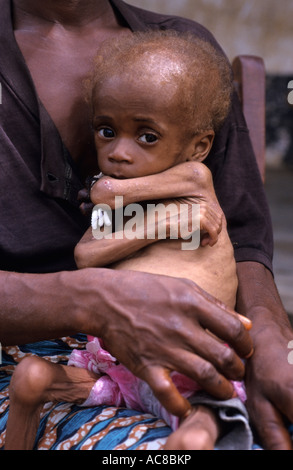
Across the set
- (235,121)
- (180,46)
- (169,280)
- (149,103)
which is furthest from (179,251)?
(235,121)

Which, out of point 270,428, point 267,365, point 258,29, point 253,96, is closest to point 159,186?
point 267,365

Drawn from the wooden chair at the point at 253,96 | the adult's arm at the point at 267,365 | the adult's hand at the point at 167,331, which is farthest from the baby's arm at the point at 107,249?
the wooden chair at the point at 253,96

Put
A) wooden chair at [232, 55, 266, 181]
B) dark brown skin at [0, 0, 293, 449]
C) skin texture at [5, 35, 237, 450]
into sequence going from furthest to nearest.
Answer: wooden chair at [232, 55, 266, 181] < skin texture at [5, 35, 237, 450] < dark brown skin at [0, 0, 293, 449]

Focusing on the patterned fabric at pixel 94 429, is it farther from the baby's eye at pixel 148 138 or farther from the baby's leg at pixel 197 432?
the baby's eye at pixel 148 138

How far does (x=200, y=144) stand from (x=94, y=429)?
692 millimetres

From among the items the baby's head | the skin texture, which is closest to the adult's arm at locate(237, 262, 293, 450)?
the skin texture

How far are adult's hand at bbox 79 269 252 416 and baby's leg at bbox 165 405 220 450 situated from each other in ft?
0.09

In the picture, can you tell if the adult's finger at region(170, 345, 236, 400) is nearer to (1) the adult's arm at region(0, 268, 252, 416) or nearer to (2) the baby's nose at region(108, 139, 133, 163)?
(1) the adult's arm at region(0, 268, 252, 416)

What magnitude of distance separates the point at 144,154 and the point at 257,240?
483 mm

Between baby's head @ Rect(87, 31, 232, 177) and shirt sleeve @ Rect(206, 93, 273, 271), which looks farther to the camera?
shirt sleeve @ Rect(206, 93, 273, 271)

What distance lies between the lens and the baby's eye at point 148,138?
1.46m

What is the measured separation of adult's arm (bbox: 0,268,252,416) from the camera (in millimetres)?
1204
